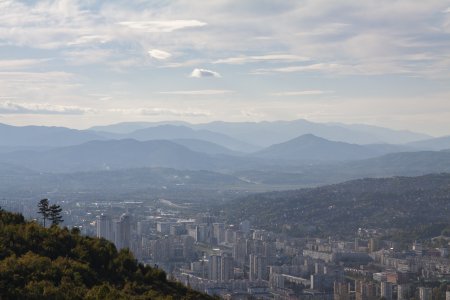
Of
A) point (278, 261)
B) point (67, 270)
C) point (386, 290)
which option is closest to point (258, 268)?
point (278, 261)

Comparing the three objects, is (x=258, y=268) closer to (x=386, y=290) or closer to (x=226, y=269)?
(x=226, y=269)

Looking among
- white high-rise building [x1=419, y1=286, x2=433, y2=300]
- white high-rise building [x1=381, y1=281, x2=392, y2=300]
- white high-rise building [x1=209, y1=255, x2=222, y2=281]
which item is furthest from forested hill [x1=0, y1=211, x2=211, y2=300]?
white high-rise building [x1=209, y1=255, x2=222, y2=281]

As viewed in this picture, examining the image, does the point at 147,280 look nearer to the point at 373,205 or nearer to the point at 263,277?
the point at 263,277

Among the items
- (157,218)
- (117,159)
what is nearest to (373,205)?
(157,218)

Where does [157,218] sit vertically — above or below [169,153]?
below

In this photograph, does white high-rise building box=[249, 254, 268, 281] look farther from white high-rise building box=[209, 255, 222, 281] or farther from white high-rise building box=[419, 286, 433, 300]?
white high-rise building box=[419, 286, 433, 300]
